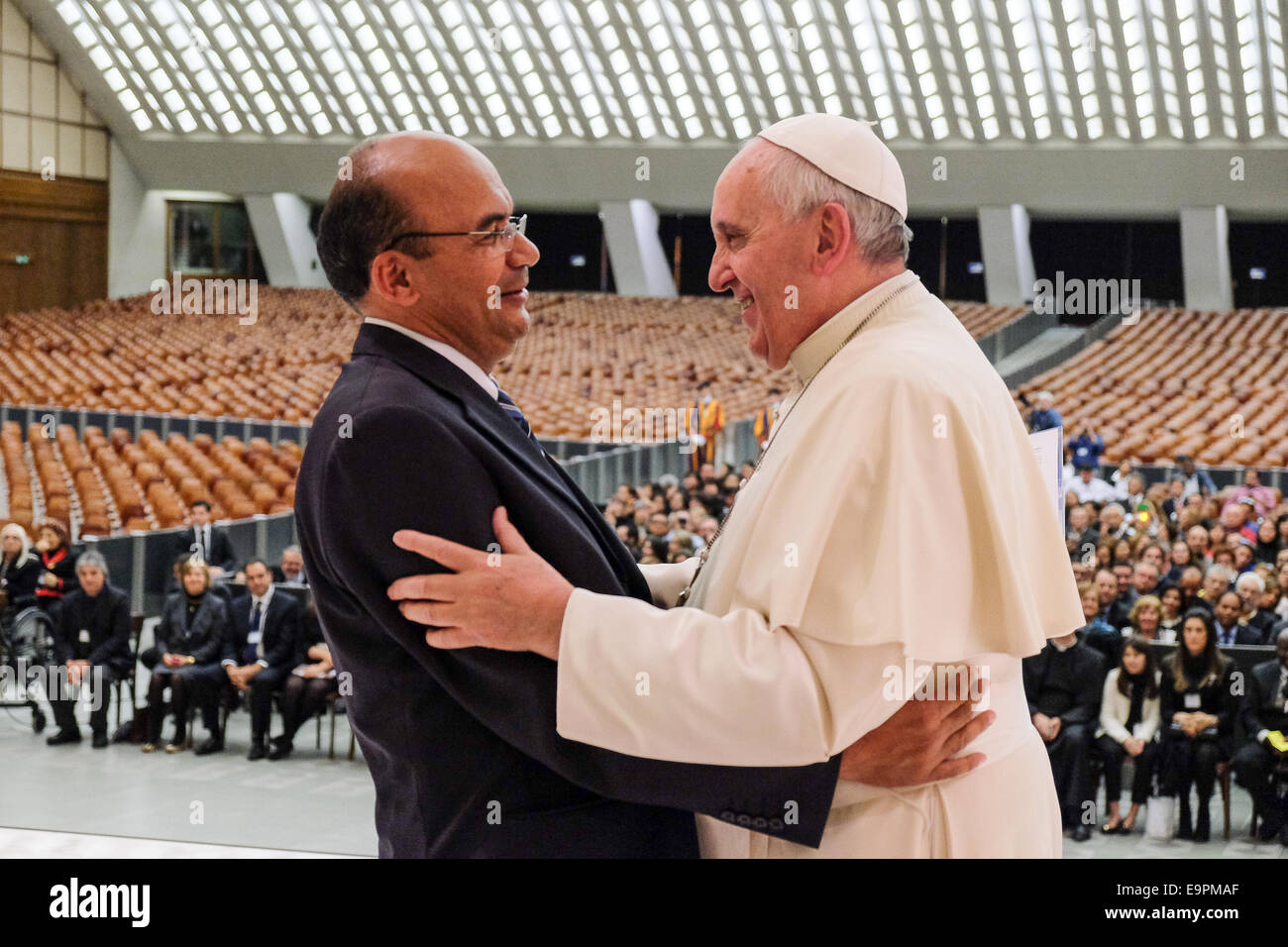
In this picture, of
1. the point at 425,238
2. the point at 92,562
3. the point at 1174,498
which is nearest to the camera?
the point at 425,238

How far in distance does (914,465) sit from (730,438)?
47.2 feet

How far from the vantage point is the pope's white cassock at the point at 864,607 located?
1820mm

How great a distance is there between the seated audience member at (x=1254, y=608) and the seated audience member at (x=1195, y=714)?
820 mm

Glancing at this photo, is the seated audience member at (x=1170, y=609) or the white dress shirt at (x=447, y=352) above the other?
the white dress shirt at (x=447, y=352)

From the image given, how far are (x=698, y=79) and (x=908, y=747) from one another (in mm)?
25751

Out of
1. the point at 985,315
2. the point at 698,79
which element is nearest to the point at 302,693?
the point at 698,79

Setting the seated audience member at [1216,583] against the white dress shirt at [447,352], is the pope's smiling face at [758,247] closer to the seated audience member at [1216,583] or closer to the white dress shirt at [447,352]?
the white dress shirt at [447,352]

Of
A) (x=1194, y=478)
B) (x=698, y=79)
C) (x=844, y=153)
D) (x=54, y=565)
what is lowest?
(x=54, y=565)

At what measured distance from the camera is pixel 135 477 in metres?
14.3

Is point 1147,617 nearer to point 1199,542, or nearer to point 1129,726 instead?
point 1129,726

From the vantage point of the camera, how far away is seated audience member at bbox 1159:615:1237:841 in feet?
23.0

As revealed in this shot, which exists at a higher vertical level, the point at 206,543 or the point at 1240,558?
the point at 206,543

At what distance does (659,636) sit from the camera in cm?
184

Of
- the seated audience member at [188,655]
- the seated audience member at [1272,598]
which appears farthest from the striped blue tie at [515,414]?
the seated audience member at [1272,598]
